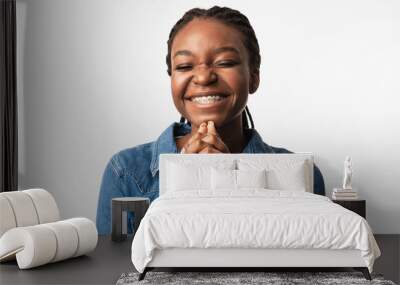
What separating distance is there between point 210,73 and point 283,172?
117cm

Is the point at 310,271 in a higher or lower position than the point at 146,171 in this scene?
lower

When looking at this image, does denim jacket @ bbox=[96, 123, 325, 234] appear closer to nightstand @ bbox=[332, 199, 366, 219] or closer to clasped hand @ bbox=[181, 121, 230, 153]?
clasped hand @ bbox=[181, 121, 230, 153]

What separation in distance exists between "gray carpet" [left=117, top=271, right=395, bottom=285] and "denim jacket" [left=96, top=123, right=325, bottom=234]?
1.74 metres

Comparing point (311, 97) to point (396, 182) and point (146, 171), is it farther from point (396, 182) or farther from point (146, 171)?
point (146, 171)

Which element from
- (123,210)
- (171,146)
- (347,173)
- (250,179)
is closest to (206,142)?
(171,146)

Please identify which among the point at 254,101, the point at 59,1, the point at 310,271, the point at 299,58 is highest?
the point at 59,1

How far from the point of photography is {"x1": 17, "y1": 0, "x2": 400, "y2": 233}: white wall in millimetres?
7391

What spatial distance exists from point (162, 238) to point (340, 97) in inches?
144

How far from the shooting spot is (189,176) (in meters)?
5.72

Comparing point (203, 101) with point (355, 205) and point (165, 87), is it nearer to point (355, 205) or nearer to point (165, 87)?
point (165, 87)

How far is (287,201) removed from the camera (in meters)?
4.82

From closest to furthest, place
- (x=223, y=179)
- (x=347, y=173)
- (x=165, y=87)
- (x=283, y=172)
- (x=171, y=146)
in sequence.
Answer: (x=223, y=179)
(x=283, y=172)
(x=171, y=146)
(x=347, y=173)
(x=165, y=87)

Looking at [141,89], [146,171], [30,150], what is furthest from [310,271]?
[30,150]

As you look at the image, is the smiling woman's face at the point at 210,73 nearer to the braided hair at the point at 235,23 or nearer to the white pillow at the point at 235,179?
the braided hair at the point at 235,23
